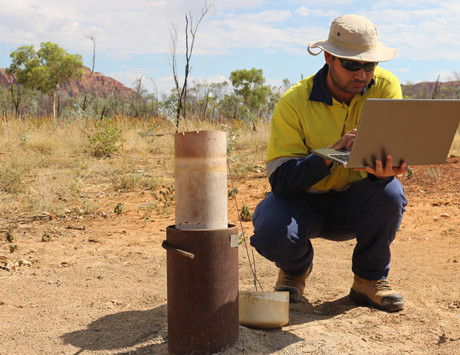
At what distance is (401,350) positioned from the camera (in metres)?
2.20

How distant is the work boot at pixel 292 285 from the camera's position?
285 cm

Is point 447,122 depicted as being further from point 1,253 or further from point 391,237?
point 1,253

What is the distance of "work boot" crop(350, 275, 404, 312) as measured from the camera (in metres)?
2.68

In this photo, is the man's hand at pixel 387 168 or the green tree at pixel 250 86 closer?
the man's hand at pixel 387 168

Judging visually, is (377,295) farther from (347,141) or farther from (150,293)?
(150,293)

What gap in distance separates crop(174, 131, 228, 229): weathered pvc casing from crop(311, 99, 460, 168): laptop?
1.82 feet

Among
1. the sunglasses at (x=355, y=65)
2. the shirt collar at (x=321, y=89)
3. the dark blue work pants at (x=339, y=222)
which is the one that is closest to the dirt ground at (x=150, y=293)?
the dark blue work pants at (x=339, y=222)

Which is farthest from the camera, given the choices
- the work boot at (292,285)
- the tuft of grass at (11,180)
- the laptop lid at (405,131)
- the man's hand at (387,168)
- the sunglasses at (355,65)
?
the tuft of grass at (11,180)

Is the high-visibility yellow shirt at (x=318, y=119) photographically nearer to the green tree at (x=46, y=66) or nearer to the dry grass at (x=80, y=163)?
the dry grass at (x=80, y=163)

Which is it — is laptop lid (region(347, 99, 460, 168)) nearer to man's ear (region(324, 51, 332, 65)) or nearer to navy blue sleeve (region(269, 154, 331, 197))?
navy blue sleeve (region(269, 154, 331, 197))

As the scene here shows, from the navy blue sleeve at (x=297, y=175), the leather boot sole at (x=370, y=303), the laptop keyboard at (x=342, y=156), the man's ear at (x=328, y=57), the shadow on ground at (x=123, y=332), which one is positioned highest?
the man's ear at (x=328, y=57)

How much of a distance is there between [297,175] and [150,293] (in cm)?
121

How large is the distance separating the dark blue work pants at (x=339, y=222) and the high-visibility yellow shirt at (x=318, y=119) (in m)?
0.13

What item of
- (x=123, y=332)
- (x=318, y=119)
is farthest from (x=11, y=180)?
(x=318, y=119)
